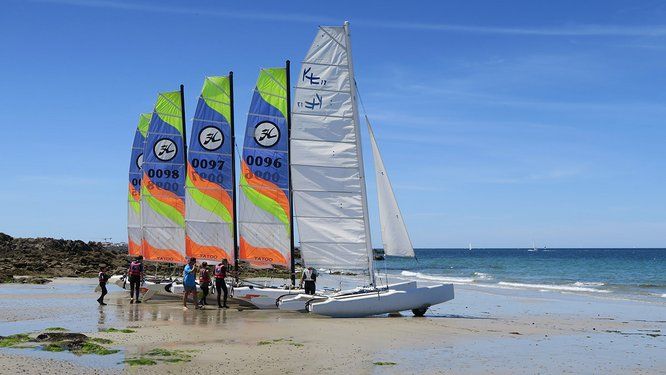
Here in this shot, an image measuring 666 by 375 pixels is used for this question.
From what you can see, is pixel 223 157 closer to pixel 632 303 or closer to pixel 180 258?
pixel 180 258

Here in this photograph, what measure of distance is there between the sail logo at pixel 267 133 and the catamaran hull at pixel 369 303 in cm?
586

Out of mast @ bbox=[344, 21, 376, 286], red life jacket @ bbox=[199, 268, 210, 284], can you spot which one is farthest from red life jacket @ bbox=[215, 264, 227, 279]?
mast @ bbox=[344, 21, 376, 286]

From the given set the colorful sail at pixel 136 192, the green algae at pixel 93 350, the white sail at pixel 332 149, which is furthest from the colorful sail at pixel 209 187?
the green algae at pixel 93 350

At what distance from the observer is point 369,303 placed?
2034cm

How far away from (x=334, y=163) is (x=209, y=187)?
6.36 m

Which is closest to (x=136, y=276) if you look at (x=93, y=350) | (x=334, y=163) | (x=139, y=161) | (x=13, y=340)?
(x=334, y=163)

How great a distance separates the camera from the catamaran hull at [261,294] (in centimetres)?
2214

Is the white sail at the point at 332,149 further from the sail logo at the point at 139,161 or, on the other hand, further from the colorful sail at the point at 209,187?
the sail logo at the point at 139,161

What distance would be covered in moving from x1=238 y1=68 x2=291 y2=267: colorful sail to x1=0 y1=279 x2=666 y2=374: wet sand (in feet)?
8.90

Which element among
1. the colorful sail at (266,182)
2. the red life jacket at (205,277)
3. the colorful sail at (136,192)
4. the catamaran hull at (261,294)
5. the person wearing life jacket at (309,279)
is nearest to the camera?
the person wearing life jacket at (309,279)

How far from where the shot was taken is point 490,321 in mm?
21094

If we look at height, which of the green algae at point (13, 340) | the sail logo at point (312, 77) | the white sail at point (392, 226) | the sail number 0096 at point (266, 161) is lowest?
the green algae at point (13, 340)

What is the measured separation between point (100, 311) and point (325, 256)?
670 cm

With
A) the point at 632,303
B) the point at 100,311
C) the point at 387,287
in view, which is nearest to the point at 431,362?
the point at 387,287
